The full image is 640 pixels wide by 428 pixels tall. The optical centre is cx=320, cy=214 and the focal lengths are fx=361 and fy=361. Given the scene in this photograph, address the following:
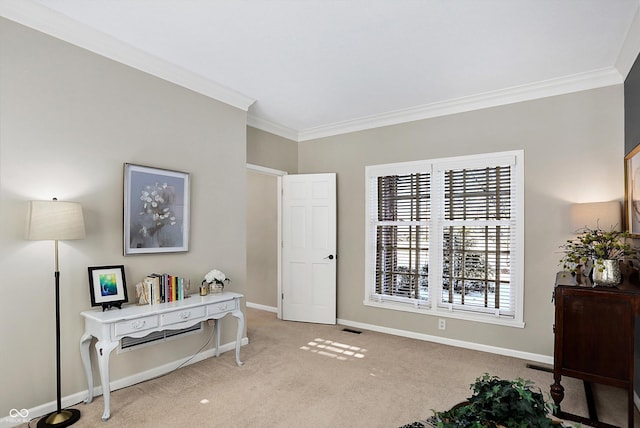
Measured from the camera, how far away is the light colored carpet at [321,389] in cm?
248

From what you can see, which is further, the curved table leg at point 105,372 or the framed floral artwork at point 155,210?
the framed floral artwork at point 155,210

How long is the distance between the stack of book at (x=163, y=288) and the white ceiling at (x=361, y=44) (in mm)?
1792

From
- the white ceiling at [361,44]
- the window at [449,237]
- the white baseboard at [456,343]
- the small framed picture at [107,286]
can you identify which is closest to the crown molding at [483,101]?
the white ceiling at [361,44]

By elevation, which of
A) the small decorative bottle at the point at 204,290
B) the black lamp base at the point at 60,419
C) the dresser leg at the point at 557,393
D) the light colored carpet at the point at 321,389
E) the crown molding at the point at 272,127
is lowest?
the light colored carpet at the point at 321,389

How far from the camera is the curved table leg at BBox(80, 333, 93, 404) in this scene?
2.63 meters

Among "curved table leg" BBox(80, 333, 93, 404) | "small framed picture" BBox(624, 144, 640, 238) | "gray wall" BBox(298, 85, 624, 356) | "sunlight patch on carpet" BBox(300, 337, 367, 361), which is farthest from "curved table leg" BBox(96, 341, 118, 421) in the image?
"small framed picture" BBox(624, 144, 640, 238)

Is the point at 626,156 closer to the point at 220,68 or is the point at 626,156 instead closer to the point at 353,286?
the point at 353,286

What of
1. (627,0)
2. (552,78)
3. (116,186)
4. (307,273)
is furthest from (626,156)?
(116,186)

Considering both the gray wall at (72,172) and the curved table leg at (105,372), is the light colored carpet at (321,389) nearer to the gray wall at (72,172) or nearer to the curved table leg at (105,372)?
the curved table leg at (105,372)

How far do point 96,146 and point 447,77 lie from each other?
10.2ft

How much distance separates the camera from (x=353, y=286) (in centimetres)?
482

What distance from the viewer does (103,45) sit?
2.79m

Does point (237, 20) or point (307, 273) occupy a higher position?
point (237, 20)

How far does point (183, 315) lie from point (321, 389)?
4.15 ft
